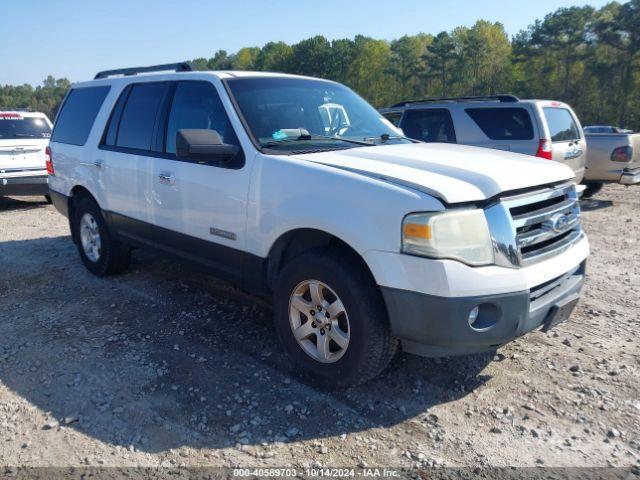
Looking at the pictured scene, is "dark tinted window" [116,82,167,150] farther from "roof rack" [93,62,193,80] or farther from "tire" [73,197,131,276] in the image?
"tire" [73,197,131,276]

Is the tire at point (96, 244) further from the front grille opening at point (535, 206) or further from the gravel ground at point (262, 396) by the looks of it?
the front grille opening at point (535, 206)

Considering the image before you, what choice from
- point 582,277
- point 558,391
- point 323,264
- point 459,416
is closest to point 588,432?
point 558,391

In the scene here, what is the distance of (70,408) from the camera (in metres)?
3.17

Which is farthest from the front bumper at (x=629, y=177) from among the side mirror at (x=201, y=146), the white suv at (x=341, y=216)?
the side mirror at (x=201, y=146)

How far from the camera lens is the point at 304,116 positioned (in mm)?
4027

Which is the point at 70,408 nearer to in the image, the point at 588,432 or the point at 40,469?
the point at 40,469

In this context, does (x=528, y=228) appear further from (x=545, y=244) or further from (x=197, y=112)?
(x=197, y=112)

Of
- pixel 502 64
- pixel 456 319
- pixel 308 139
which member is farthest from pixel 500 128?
pixel 502 64

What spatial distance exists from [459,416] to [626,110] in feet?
180

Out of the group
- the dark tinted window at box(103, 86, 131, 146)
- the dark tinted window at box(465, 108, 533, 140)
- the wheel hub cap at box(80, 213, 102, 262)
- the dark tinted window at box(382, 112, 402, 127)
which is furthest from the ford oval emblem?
the dark tinted window at box(382, 112, 402, 127)

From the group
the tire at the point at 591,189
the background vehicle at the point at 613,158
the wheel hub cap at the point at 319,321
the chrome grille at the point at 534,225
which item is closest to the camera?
the chrome grille at the point at 534,225

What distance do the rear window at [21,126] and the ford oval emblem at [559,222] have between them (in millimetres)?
10200

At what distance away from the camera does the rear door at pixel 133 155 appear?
4531 millimetres

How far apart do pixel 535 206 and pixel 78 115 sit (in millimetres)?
4798
